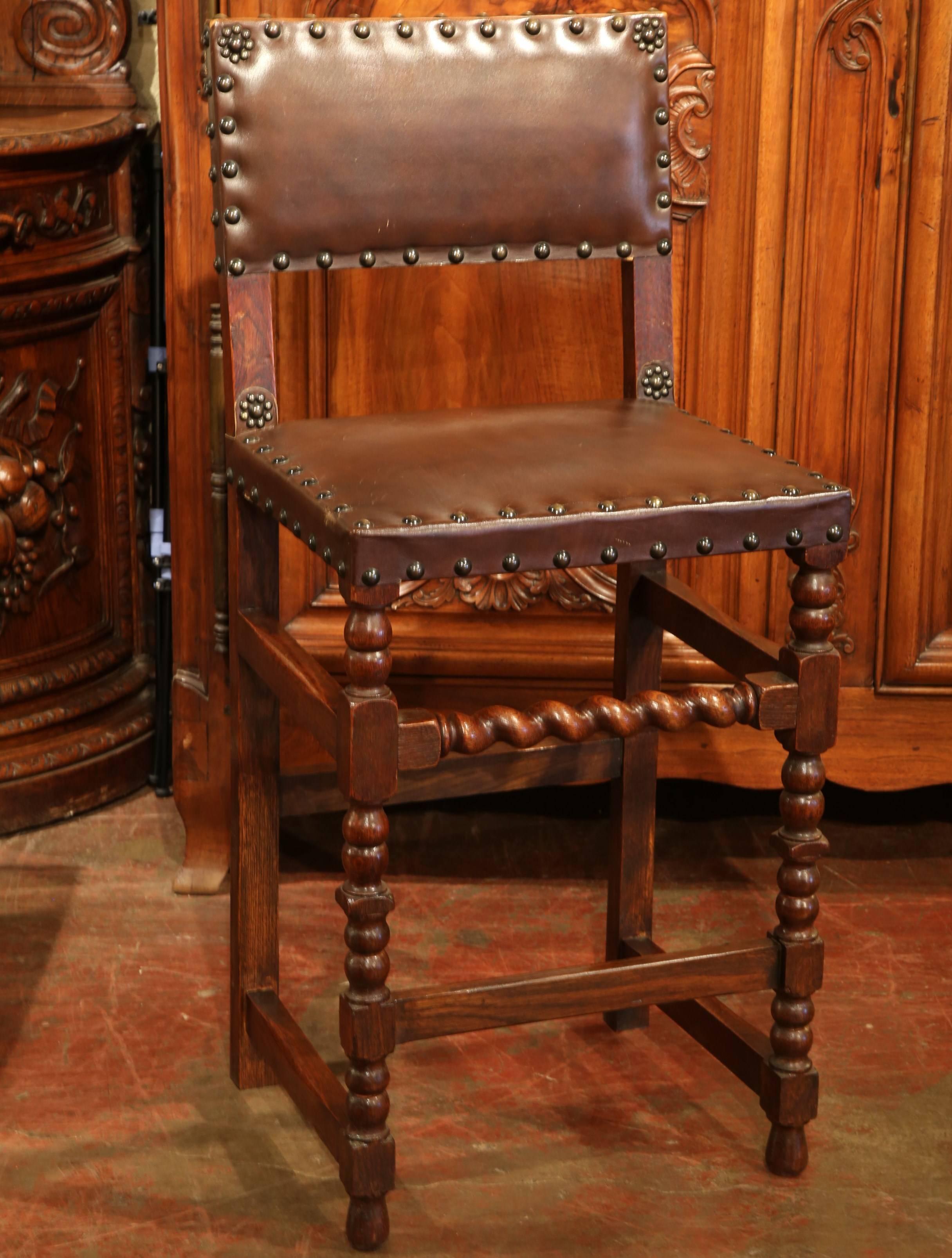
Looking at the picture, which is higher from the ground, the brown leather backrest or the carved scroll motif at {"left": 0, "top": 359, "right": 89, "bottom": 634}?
the brown leather backrest

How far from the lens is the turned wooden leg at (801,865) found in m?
1.58

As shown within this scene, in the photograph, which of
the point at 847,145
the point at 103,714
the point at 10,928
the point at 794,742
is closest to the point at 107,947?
the point at 10,928

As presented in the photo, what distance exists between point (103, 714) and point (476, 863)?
0.61 meters

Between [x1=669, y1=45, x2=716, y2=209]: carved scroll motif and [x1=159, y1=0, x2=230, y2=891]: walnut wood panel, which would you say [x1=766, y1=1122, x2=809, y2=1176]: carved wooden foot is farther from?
[x1=669, y1=45, x2=716, y2=209]: carved scroll motif

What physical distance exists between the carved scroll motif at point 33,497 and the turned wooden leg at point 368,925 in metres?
1.04

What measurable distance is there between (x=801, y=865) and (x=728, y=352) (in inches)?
28.0

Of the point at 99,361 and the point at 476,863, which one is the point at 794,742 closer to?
the point at 476,863

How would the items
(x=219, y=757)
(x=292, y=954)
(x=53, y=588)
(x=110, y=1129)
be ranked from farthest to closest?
(x=53, y=588) → (x=219, y=757) → (x=292, y=954) → (x=110, y=1129)

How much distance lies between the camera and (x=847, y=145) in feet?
6.59

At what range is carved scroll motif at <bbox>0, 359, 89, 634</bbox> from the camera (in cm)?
236

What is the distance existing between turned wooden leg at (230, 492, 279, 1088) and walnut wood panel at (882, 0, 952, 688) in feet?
2.65

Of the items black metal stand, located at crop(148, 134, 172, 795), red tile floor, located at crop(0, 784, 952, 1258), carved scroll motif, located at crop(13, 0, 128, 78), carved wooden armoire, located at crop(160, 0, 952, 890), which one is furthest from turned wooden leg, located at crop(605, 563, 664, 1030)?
carved scroll motif, located at crop(13, 0, 128, 78)

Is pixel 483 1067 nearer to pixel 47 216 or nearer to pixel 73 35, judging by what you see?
pixel 47 216

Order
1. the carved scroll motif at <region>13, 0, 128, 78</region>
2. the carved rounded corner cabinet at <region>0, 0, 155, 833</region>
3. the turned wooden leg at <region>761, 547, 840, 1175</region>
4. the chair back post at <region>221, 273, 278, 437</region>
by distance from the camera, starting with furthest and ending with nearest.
Result: the carved scroll motif at <region>13, 0, 128, 78</region> → the carved rounded corner cabinet at <region>0, 0, 155, 833</region> → the chair back post at <region>221, 273, 278, 437</region> → the turned wooden leg at <region>761, 547, 840, 1175</region>
